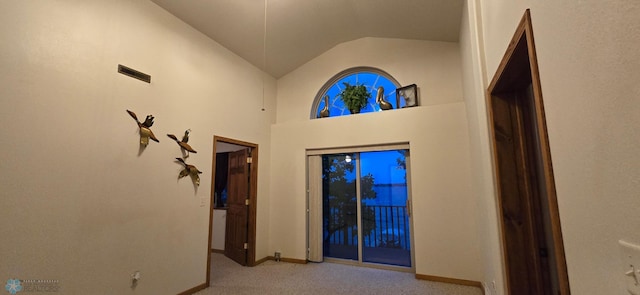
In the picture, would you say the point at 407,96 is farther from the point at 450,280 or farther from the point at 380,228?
the point at 450,280

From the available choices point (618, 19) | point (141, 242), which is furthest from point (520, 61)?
point (141, 242)

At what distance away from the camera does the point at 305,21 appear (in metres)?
3.77

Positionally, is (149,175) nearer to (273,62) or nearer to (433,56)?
(273,62)

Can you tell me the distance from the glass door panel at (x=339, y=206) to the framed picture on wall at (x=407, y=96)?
1.12 metres

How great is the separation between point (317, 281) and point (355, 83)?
317 centimetres

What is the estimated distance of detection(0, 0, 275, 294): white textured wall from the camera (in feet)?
6.57

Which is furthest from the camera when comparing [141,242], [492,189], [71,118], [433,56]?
[433,56]

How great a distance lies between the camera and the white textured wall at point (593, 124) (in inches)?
23.1

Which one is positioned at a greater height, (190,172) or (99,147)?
(99,147)

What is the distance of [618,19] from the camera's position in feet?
1.94

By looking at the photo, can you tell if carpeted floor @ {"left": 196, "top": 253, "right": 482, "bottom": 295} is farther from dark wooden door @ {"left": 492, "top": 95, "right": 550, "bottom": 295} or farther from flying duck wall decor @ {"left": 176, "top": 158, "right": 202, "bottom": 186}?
dark wooden door @ {"left": 492, "top": 95, "right": 550, "bottom": 295}

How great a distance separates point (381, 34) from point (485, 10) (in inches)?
99.1
